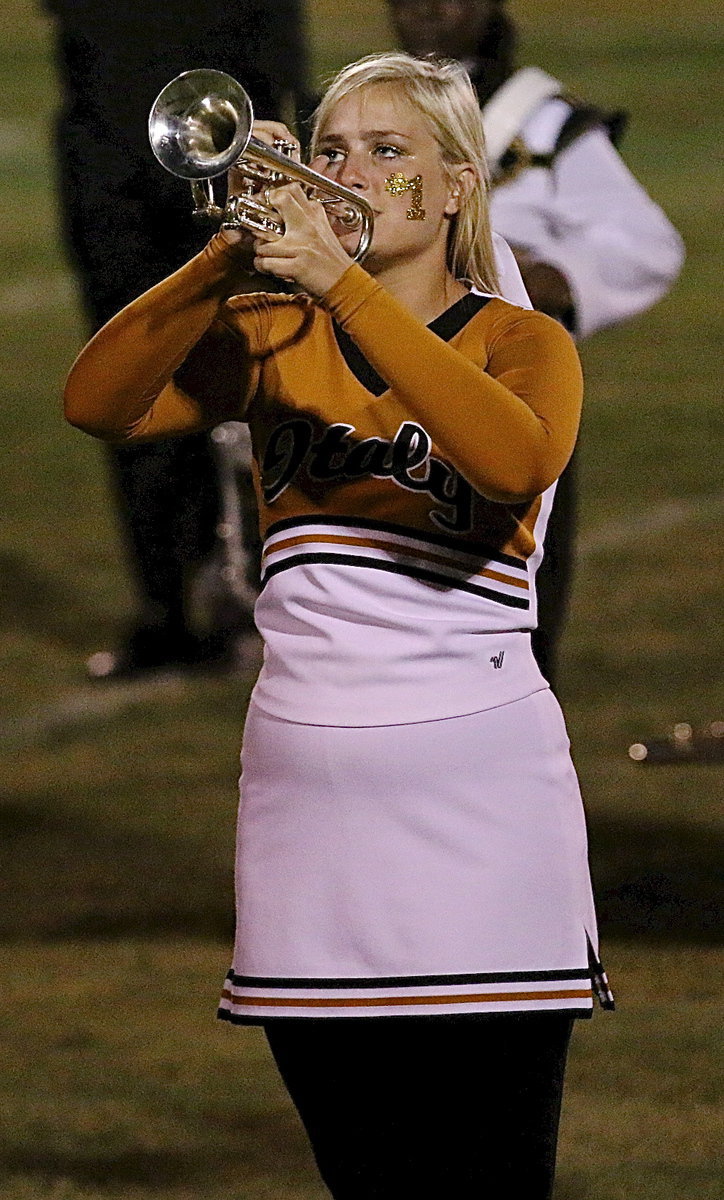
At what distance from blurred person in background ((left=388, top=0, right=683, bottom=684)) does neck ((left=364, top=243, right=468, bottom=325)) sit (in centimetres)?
150

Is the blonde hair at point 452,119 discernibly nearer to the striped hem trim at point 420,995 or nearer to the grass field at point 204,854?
the striped hem trim at point 420,995

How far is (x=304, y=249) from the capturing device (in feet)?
7.38

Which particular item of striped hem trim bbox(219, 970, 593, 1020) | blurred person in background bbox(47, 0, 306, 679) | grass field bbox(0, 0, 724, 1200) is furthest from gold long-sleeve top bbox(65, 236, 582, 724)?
blurred person in background bbox(47, 0, 306, 679)

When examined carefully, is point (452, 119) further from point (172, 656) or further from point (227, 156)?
point (172, 656)

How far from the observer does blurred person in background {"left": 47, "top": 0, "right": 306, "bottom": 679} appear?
19.3 feet

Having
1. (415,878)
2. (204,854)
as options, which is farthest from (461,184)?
(204,854)

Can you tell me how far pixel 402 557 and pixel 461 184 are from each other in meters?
0.40

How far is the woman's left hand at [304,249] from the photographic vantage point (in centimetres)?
225

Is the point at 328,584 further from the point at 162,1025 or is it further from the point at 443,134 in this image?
the point at 162,1025

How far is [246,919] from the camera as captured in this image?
252 cm

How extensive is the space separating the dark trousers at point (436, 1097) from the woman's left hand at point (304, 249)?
0.74 meters

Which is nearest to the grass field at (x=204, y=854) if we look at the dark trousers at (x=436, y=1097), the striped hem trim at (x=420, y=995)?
the dark trousers at (x=436, y=1097)

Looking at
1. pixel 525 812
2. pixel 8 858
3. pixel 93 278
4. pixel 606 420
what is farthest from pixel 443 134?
pixel 606 420

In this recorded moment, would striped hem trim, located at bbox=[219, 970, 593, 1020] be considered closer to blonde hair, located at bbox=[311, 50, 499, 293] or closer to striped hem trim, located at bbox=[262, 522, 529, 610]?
striped hem trim, located at bbox=[262, 522, 529, 610]
